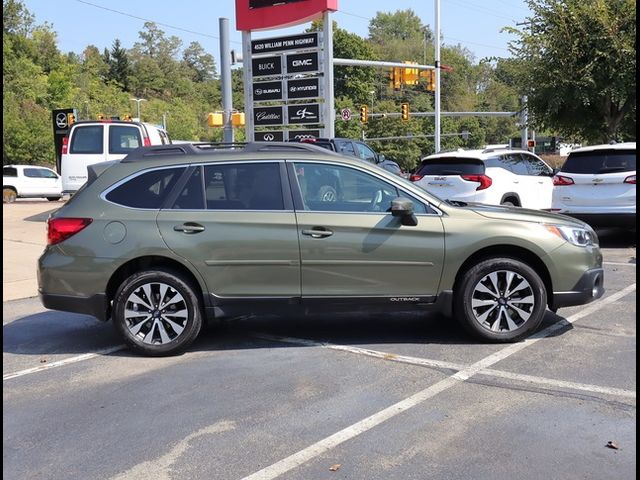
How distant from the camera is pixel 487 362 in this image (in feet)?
17.4

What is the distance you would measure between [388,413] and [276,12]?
65.2 ft

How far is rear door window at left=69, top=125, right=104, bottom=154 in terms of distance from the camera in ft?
50.9

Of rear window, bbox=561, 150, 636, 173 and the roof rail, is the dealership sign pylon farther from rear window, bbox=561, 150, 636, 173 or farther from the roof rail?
the roof rail

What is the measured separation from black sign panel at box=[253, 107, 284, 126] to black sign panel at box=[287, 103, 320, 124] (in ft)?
1.45

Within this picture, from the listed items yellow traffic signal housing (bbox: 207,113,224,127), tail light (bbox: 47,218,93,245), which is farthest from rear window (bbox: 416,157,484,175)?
yellow traffic signal housing (bbox: 207,113,224,127)

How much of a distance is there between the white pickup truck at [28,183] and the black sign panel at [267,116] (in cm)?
1032

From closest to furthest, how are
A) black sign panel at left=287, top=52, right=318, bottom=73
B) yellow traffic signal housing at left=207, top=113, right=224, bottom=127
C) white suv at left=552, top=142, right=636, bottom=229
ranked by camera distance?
white suv at left=552, top=142, right=636, bottom=229
yellow traffic signal housing at left=207, top=113, right=224, bottom=127
black sign panel at left=287, top=52, right=318, bottom=73

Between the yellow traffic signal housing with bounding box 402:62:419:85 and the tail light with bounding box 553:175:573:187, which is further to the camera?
the yellow traffic signal housing with bounding box 402:62:419:85

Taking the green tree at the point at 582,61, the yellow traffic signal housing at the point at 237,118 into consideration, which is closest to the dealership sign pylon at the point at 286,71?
the yellow traffic signal housing at the point at 237,118

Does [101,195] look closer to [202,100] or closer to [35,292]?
[35,292]

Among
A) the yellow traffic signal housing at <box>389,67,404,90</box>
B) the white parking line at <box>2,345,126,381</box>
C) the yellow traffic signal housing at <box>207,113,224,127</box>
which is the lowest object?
the white parking line at <box>2,345,126,381</box>

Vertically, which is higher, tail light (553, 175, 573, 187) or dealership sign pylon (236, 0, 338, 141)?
dealership sign pylon (236, 0, 338, 141)

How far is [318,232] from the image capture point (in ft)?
18.4

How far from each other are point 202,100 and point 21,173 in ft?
327
